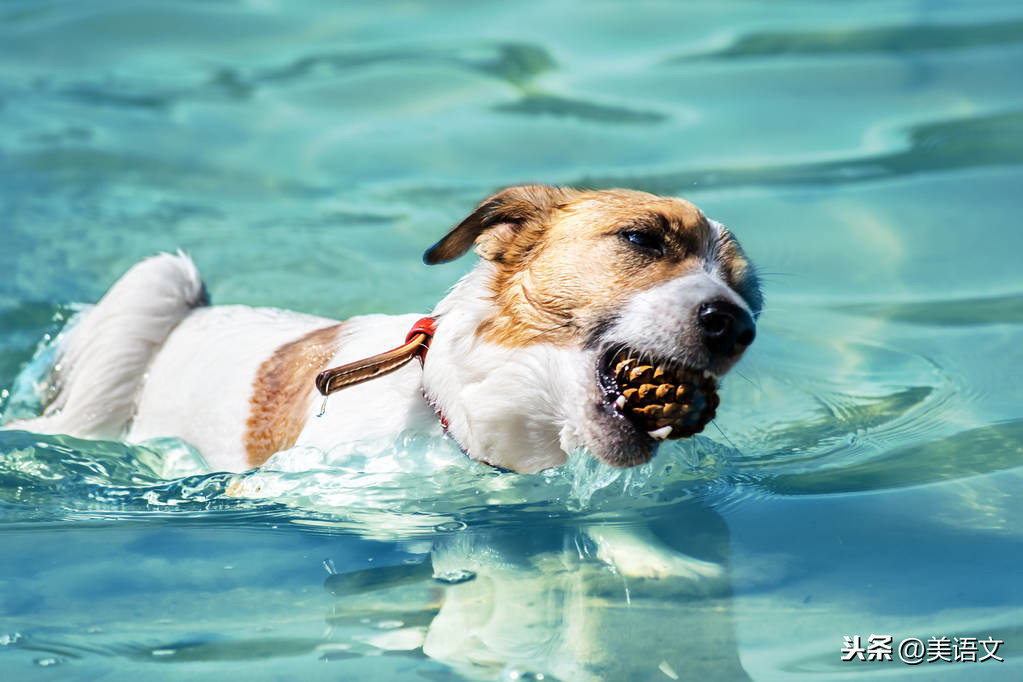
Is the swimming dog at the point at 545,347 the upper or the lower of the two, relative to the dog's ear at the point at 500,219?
lower

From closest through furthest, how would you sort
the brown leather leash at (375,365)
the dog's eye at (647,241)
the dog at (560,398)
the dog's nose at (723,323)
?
the dog at (560,398)
the dog's nose at (723,323)
the dog's eye at (647,241)
the brown leather leash at (375,365)

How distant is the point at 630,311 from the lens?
3.40 metres

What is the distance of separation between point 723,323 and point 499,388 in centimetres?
71

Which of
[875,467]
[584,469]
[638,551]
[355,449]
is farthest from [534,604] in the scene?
[875,467]

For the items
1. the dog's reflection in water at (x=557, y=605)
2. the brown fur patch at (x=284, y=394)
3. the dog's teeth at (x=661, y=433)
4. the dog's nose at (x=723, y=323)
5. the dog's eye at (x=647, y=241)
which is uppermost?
the dog's eye at (x=647, y=241)

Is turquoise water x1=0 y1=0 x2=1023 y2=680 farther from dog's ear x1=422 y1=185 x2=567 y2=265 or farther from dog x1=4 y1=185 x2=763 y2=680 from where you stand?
dog's ear x1=422 y1=185 x2=567 y2=265

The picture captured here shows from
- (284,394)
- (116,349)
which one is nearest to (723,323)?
(284,394)

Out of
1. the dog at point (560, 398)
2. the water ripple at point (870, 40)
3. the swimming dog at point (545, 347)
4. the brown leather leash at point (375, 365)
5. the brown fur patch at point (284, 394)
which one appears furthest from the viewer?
the water ripple at point (870, 40)

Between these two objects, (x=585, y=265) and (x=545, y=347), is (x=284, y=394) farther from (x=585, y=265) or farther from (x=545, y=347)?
(x=585, y=265)

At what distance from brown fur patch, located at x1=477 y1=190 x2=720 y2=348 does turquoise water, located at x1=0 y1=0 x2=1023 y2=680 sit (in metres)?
0.48

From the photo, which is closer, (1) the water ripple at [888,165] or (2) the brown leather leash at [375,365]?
(2) the brown leather leash at [375,365]

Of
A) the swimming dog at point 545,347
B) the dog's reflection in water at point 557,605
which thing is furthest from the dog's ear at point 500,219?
the dog's reflection in water at point 557,605

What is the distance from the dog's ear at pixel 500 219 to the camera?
12.4 feet

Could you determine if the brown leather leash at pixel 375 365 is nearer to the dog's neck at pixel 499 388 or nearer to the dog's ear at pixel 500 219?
the dog's neck at pixel 499 388
